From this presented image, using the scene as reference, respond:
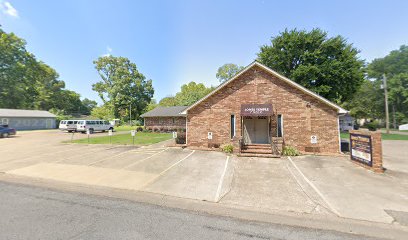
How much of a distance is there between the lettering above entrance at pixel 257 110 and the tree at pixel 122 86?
43744 mm

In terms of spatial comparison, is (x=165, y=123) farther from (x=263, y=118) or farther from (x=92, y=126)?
(x=263, y=118)

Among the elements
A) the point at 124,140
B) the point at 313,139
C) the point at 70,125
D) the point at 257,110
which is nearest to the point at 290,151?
the point at 313,139

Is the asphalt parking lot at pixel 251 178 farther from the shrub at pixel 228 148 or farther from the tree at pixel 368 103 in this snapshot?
the tree at pixel 368 103

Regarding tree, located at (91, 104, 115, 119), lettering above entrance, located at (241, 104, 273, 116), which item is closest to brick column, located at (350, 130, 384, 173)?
lettering above entrance, located at (241, 104, 273, 116)

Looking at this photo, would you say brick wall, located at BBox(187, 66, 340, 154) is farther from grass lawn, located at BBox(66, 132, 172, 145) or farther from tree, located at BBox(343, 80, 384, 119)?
tree, located at BBox(343, 80, 384, 119)

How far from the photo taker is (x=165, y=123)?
103 ft

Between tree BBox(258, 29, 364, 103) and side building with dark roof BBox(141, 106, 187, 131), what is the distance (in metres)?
19.1

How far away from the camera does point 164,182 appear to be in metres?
7.45

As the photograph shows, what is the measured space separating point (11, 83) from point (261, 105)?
2383 inches

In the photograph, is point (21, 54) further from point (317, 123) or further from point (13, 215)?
point (317, 123)

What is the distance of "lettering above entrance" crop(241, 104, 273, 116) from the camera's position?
1263 centimetres

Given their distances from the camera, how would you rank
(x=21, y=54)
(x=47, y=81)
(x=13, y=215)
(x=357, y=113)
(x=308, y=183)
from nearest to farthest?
(x=13, y=215)
(x=308, y=183)
(x=21, y=54)
(x=357, y=113)
(x=47, y=81)

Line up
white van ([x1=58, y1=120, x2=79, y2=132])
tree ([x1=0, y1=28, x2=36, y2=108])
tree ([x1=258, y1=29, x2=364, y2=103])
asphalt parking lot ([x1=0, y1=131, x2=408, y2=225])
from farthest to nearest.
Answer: tree ([x1=0, y1=28, x2=36, y2=108])
white van ([x1=58, y1=120, x2=79, y2=132])
tree ([x1=258, y1=29, x2=364, y2=103])
asphalt parking lot ([x1=0, y1=131, x2=408, y2=225])

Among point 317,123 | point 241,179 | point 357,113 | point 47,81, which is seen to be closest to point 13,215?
point 241,179
